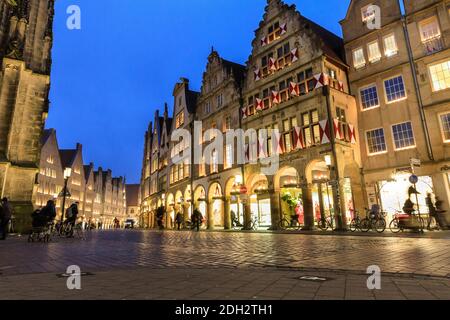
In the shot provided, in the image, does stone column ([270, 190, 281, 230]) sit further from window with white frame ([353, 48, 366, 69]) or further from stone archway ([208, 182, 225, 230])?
window with white frame ([353, 48, 366, 69])

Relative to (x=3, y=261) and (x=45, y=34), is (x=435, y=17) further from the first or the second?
(x=45, y=34)

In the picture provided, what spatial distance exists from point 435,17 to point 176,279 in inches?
890

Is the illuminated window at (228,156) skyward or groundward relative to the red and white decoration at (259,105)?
groundward

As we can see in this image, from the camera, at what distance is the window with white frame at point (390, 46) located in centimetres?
2076

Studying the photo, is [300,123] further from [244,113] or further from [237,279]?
[237,279]

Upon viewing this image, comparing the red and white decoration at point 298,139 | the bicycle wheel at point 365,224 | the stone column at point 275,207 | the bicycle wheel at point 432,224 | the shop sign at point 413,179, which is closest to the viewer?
the shop sign at point 413,179

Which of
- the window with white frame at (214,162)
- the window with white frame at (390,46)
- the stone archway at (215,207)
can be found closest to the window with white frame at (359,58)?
the window with white frame at (390,46)

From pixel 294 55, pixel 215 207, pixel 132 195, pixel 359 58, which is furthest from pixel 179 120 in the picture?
pixel 132 195

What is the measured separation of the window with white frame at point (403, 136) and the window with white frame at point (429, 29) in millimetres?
5498

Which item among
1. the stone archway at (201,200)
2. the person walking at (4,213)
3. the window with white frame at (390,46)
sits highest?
the window with white frame at (390,46)

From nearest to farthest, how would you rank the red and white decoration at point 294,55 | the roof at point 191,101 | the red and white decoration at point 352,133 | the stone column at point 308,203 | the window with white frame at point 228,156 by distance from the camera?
the stone column at point 308,203, the red and white decoration at point 352,133, the red and white decoration at point 294,55, the window with white frame at point 228,156, the roof at point 191,101

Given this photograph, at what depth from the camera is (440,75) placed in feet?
61.2

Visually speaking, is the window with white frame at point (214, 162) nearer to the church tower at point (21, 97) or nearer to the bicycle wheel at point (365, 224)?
the church tower at point (21, 97)
